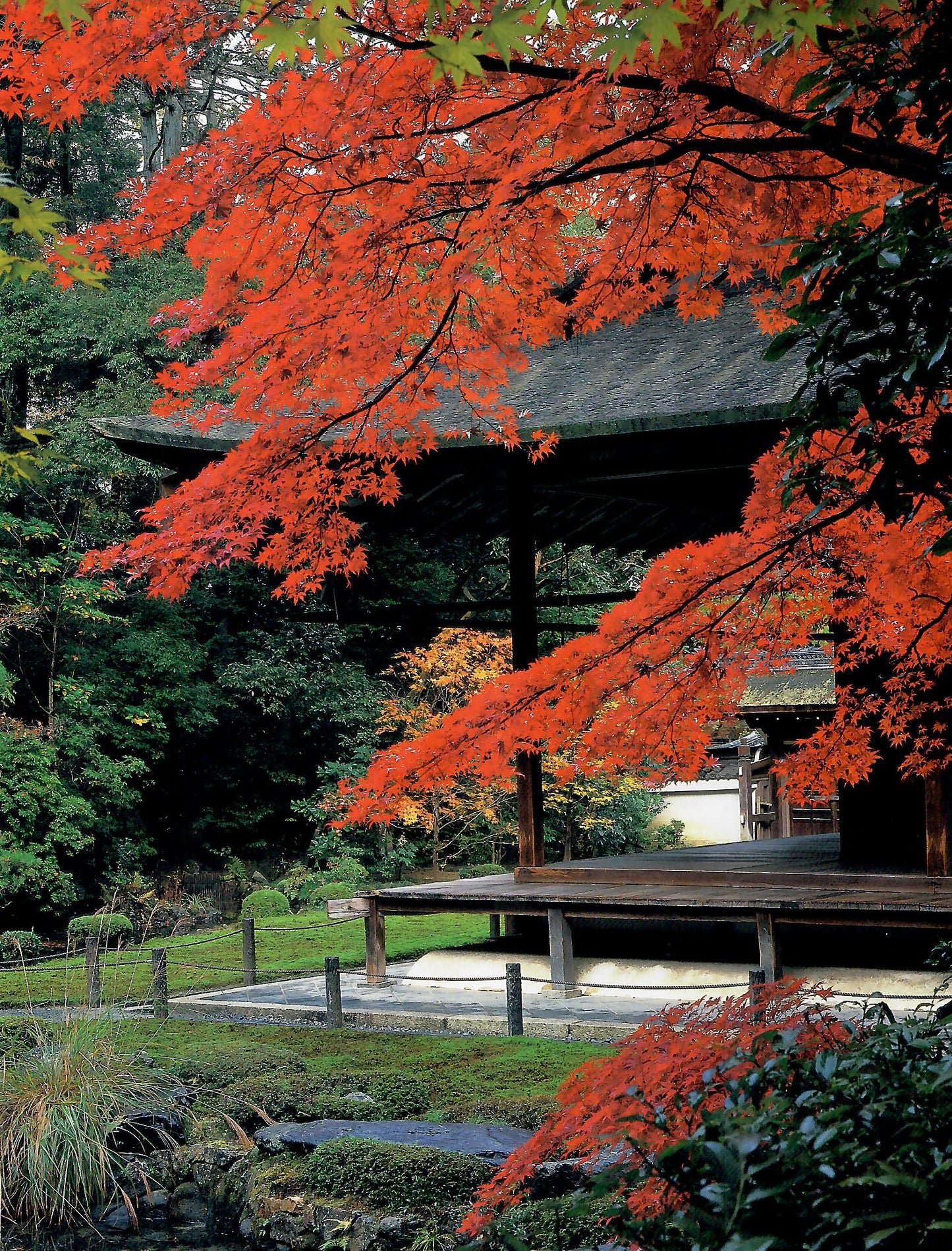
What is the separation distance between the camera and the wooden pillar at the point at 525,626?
918cm

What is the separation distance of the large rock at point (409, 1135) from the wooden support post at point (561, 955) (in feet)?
10.6

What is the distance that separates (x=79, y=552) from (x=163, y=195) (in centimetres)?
1314

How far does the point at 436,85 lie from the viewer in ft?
13.5

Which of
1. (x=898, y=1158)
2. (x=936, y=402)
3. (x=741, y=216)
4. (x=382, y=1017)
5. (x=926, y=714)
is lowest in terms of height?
(x=382, y=1017)

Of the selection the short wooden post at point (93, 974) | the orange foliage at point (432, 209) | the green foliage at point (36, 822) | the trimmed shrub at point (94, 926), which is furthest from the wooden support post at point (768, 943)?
the green foliage at point (36, 822)

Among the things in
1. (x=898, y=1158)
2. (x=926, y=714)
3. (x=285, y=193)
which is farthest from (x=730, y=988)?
(x=898, y=1158)

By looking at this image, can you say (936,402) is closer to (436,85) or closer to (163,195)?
(436,85)

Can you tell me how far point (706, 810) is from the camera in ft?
76.7

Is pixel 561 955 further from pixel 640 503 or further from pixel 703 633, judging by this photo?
pixel 703 633

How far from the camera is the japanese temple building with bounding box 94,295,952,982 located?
811 cm

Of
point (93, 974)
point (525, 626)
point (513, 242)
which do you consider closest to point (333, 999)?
point (93, 974)

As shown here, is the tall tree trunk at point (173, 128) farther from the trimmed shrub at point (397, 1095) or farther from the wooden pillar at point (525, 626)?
the trimmed shrub at point (397, 1095)

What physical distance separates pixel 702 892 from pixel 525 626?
2325 millimetres

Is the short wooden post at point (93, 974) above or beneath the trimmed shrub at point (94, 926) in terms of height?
above
